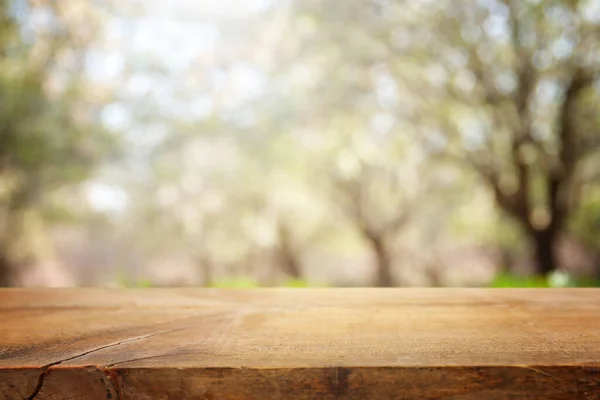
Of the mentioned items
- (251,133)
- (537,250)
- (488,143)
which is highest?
(251,133)

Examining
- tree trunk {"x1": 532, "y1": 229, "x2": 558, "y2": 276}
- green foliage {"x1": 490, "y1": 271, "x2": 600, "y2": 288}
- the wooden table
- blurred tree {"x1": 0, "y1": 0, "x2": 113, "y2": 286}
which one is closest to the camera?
the wooden table

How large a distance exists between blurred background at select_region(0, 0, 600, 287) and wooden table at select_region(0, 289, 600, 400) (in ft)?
12.2

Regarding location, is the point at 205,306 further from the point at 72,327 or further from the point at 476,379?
the point at 476,379

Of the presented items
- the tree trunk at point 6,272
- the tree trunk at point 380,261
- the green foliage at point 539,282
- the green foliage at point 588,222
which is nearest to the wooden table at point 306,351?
the green foliage at point 539,282

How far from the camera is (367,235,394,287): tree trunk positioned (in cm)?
862

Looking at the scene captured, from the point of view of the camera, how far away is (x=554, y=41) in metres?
6.05

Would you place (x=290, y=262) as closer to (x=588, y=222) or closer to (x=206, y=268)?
(x=206, y=268)

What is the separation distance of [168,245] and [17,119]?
160 inches

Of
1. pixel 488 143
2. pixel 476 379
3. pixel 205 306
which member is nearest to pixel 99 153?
pixel 488 143

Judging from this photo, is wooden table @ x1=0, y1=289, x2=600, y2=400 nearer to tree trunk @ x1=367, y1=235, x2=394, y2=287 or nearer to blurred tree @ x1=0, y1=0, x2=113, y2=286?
blurred tree @ x1=0, y1=0, x2=113, y2=286

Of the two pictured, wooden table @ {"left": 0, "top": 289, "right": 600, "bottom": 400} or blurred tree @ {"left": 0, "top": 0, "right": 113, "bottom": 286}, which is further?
blurred tree @ {"left": 0, "top": 0, "right": 113, "bottom": 286}

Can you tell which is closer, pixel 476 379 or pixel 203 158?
pixel 476 379

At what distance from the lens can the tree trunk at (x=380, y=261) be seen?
28.3ft

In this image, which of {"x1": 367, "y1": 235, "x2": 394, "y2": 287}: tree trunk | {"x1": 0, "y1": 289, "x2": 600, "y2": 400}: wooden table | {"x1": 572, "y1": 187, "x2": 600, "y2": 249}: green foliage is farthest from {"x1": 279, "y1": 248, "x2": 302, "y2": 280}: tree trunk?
{"x1": 0, "y1": 289, "x2": 600, "y2": 400}: wooden table
